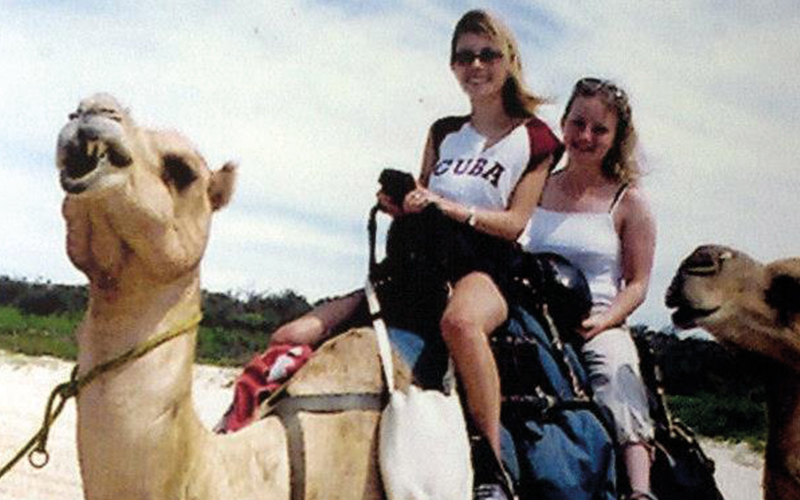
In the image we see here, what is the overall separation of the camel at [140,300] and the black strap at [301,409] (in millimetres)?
72

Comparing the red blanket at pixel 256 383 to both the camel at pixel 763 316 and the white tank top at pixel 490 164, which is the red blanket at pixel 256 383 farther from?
the camel at pixel 763 316

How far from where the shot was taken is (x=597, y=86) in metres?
3.50

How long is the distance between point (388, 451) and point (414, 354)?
0.26m

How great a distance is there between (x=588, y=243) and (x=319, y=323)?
0.78 meters

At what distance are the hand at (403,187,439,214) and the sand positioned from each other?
81.2 inches

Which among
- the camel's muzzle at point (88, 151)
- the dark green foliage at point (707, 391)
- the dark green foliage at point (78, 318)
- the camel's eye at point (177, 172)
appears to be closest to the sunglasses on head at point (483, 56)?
the camel's eye at point (177, 172)

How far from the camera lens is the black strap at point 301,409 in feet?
8.62

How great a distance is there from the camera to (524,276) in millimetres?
3240

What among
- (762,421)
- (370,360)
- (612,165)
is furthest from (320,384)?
(762,421)

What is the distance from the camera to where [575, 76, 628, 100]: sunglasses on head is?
11.5ft

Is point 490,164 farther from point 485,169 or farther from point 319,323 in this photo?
point 319,323

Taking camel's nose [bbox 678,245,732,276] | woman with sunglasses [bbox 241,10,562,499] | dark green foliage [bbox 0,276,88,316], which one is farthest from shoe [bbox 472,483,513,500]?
dark green foliage [bbox 0,276,88,316]

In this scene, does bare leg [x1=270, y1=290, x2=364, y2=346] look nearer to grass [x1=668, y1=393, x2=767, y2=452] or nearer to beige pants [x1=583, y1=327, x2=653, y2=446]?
beige pants [x1=583, y1=327, x2=653, y2=446]

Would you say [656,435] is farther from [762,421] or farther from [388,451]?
[762,421]
